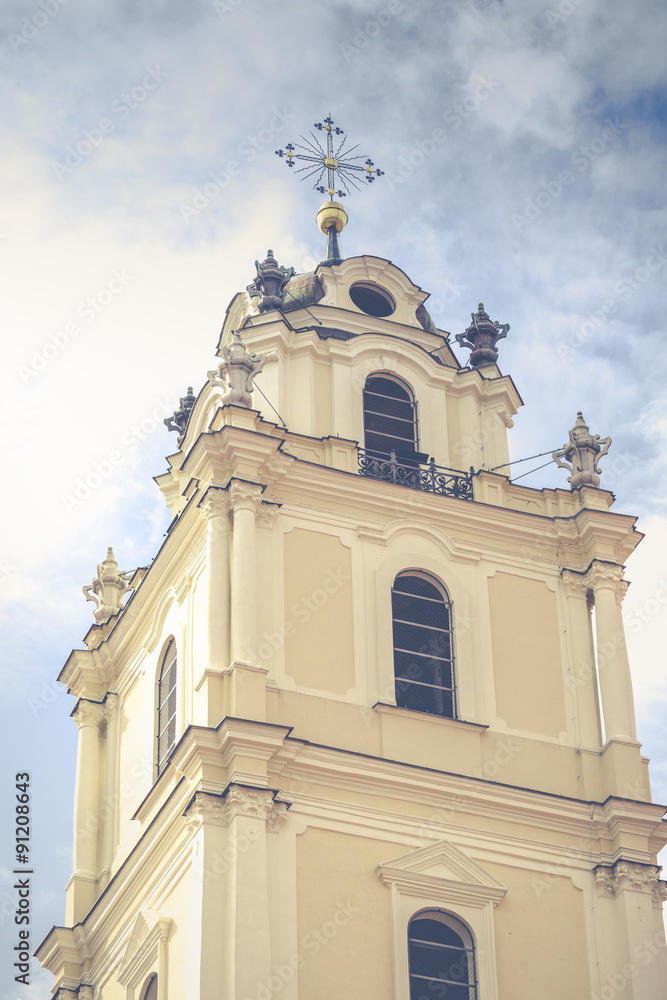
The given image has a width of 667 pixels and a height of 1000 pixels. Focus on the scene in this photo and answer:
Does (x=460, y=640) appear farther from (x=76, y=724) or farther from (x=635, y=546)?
(x=76, y=724)

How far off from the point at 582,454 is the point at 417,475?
2.56m

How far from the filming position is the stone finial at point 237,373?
103ft

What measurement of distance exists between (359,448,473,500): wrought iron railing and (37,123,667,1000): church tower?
0.05 metres

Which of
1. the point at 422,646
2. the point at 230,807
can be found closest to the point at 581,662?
the point at 422,646

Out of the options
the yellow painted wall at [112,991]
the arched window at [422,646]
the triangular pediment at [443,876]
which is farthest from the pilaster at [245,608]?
the yellow painted wall at [112,991]

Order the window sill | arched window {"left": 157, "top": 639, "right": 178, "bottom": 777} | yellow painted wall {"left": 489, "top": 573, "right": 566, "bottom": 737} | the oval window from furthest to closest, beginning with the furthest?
the oval window, arched window {"left": 157, "top": 639, "right": 178, "bottom": 777}, yellow painted wall {"left": 489, "top": 573, "right": 566, "bottom": 737}, the window sill

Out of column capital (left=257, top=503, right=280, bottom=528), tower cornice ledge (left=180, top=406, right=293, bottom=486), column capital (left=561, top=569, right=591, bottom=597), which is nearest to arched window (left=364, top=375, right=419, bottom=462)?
tower cornice ledge (left=180, top=406, right=293, bottom=486)

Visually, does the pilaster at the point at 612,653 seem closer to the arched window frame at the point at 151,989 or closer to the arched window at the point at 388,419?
the arched window at the point at 388,419

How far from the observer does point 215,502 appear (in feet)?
99.0

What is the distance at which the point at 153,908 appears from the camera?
94.0 ft

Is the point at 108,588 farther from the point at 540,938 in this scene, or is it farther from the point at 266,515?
the point at 540,938

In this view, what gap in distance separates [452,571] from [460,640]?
1.18 m

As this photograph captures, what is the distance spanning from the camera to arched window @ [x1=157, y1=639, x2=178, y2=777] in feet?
100

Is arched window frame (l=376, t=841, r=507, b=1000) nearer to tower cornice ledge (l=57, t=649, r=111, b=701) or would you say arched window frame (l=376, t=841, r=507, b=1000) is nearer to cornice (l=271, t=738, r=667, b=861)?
cornice (l=271, t=738, r=667, b=861)
